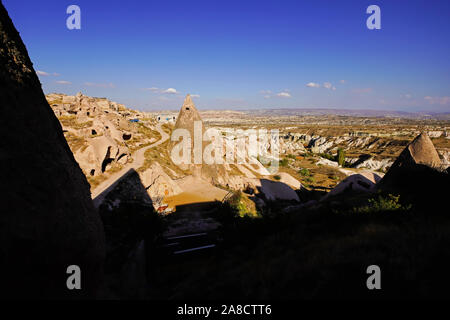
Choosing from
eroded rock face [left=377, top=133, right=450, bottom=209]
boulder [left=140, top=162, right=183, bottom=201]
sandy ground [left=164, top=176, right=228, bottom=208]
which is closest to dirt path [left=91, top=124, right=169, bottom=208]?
boulder [left=140, top=162, right=183, bottom=201]

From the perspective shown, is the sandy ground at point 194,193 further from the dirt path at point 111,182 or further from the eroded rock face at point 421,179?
the eroded rock face at point 421,179

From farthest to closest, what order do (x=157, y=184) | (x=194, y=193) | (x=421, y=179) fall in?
(x=194, y=193) → (x=157, y=184) → (x=421, y=179)

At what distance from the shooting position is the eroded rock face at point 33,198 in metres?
3.59

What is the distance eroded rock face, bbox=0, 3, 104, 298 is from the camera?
11.8 ft

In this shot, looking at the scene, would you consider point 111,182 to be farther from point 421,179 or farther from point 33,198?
point 421,179

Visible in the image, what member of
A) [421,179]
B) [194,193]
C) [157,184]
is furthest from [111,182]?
[421,179]

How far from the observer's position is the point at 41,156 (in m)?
4.32

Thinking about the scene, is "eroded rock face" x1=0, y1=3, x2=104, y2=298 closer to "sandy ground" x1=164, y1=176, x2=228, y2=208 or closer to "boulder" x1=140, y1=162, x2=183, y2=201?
"sandy ground" x1=164, y1=176, x2=228, y2=208

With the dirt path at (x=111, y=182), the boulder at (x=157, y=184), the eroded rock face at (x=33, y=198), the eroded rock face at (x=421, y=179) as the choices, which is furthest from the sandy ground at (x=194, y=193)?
the eroded rock face at (x=421, y=179)

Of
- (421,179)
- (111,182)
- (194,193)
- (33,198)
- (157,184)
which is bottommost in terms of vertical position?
(194,193)

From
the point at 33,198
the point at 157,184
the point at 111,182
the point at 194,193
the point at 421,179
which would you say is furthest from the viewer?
the point at 194,193

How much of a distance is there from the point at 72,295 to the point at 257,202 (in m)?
16.9

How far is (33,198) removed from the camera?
3953 mm

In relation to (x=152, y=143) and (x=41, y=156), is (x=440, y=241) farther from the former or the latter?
(x=152, y=143)
